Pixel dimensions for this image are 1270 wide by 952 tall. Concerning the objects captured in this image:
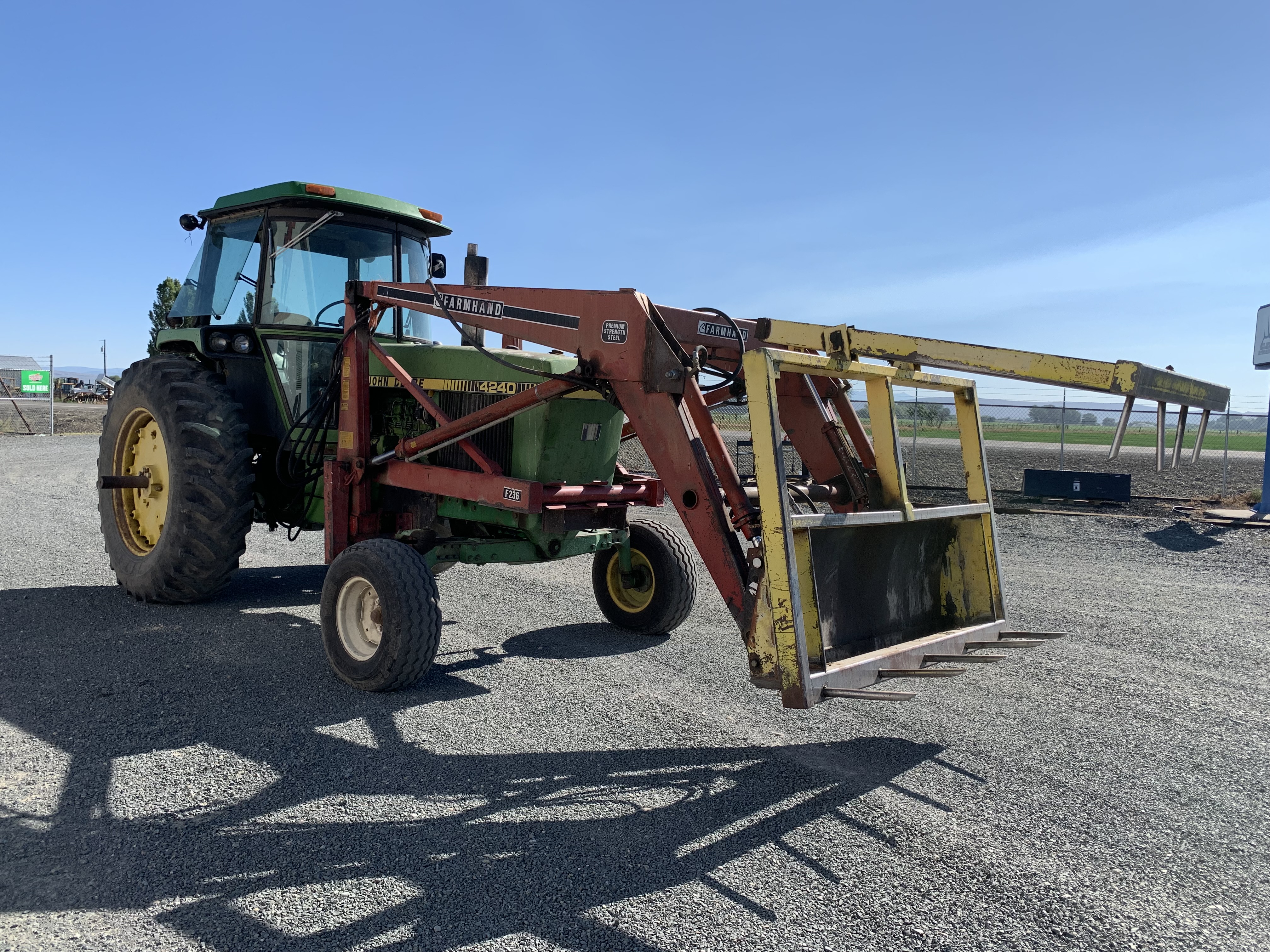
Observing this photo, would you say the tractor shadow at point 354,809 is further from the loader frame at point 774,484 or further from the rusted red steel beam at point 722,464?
the rusted red steel beam at point 722,464

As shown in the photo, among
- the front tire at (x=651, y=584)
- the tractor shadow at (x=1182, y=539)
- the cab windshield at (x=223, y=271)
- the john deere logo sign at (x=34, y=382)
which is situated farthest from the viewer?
the john deere logo sign at (x=34, y=382)

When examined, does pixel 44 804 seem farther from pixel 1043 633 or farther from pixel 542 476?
pixel 1043 633

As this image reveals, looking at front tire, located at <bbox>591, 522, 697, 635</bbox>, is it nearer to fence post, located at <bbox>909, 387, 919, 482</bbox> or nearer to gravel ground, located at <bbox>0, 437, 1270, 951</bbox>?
gravel ground, located at <bbox>0, 437, 1270, 951</bbox>

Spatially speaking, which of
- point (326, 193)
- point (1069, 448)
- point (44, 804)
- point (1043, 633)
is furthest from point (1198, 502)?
point (1069, 448)

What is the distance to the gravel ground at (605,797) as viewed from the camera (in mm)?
2670

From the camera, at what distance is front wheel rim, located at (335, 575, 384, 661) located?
4.82m

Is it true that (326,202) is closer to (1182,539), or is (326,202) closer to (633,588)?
(633,588)

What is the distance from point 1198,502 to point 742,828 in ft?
43.5

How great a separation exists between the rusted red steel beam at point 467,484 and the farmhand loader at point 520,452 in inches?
0.8

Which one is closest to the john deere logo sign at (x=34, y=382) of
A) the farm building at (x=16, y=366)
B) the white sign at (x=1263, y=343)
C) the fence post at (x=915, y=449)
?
the farm building at (x=16, y=366)

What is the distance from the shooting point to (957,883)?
9.48 feet

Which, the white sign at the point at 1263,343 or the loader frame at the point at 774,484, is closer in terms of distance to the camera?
the loader frame at the point at 774,484

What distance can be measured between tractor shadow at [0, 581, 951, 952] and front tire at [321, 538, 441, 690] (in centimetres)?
15

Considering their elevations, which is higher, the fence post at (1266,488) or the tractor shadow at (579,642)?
the fence post at (1266,488)
